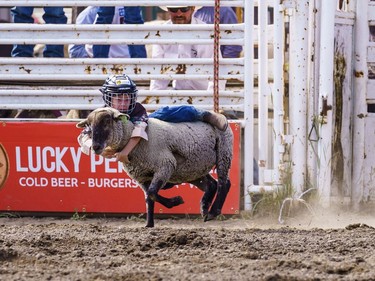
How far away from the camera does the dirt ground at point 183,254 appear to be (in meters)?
5.53

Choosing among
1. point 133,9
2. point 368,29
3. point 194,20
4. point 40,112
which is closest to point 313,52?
point 368,29

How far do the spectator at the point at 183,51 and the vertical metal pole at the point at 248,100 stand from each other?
0.37 metres

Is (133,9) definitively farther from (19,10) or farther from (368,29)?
(368,29)

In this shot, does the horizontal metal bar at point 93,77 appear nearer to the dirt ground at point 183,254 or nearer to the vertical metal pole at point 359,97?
the vertical metal pole at point 359,97

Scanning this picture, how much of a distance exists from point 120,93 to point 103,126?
1.45ft

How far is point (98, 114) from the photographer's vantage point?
6.72 metres

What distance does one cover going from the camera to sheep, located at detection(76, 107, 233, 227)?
6836 mm

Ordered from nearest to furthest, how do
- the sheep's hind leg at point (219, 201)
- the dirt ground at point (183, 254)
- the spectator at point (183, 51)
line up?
1. the dirt ground at point (183, 254)
2. the sheep's hind leg at point (219, 201)
3. the spectator at point (183, 51)

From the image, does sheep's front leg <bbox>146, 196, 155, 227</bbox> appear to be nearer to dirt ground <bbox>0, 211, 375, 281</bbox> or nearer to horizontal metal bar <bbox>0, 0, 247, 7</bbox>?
dirt ground <bbox>0, 211, 375, 281</bbox>

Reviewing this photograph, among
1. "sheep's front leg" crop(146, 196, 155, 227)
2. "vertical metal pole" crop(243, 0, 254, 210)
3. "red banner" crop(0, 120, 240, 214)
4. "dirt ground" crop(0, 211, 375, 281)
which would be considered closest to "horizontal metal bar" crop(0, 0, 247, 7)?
"vertical metal pole" crop(243, 0, 254, 210)

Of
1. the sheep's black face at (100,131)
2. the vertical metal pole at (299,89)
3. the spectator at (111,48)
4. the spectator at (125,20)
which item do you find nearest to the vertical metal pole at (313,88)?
the vertical metal pole at (299,89)

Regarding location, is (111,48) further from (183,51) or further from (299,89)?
(299,89)

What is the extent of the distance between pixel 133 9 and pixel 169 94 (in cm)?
112

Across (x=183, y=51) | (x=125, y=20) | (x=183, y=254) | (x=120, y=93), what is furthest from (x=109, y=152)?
(x=125, y=20)
